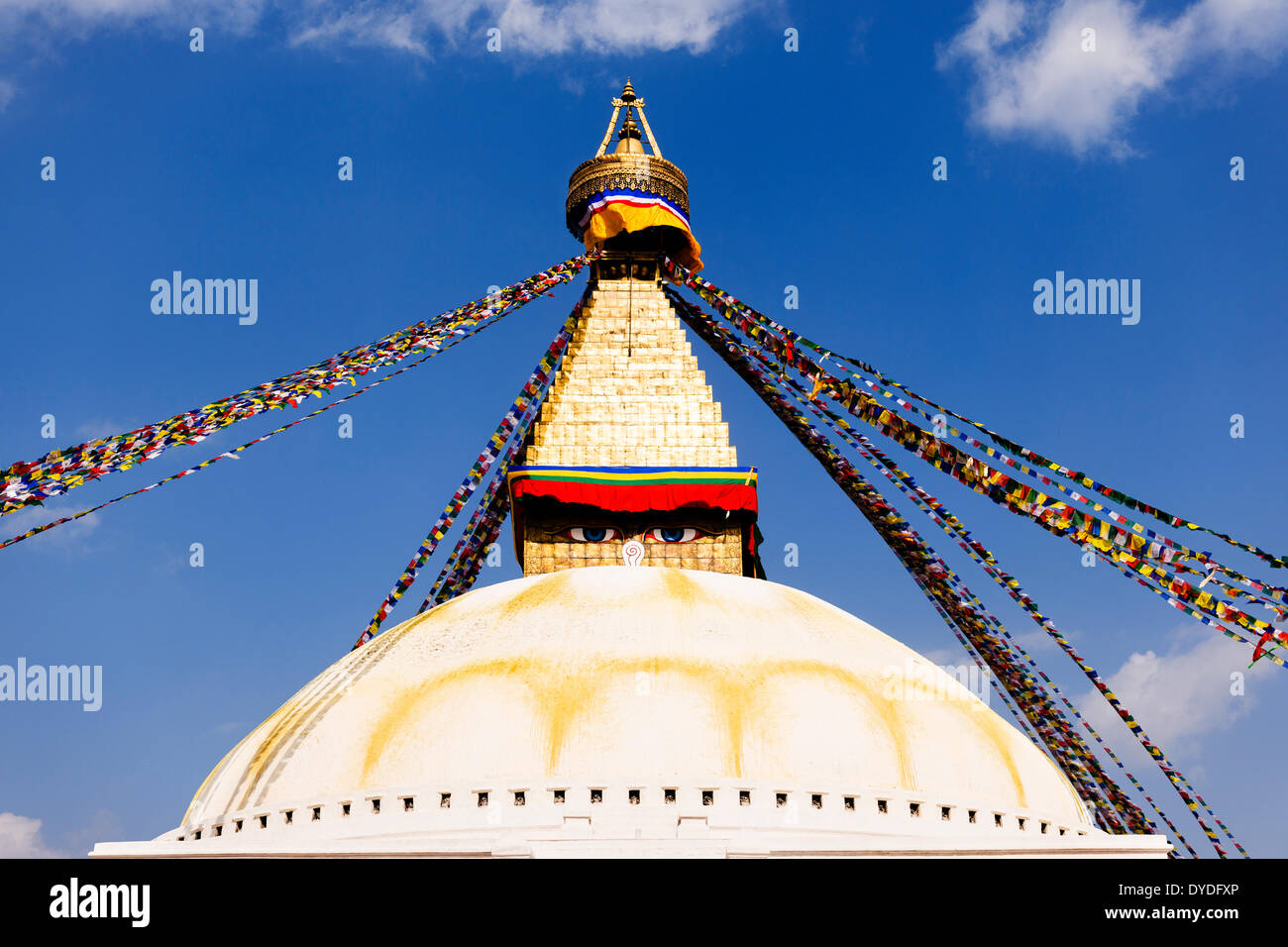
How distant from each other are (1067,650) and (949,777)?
3.12 m

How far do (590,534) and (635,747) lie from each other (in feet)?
20.2

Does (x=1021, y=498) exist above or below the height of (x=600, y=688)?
above

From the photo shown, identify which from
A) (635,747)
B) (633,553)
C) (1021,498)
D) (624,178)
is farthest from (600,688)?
(624,178)

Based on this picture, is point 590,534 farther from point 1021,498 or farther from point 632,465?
point 1021,498

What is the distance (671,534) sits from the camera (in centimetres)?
1370

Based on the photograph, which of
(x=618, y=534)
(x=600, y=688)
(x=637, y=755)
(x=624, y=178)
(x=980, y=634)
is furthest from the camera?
(x=624, y=178)

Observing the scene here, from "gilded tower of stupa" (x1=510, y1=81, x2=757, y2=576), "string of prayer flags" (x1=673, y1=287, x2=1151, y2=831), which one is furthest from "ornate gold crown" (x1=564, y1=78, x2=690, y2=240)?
"string of prayer flags" (x1=673, y1=287, x2=1151, y2=831)

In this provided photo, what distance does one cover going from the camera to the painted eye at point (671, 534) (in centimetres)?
1368

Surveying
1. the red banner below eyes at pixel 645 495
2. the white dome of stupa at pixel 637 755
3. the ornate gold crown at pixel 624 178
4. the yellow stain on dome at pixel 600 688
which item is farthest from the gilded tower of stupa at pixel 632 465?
the yellow stain on dome at pixel 600 688
